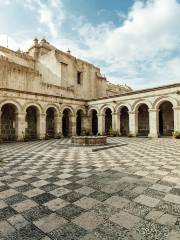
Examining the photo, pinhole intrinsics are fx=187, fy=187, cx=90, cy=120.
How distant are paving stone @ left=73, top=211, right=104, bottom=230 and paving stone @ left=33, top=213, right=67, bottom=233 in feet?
0.73

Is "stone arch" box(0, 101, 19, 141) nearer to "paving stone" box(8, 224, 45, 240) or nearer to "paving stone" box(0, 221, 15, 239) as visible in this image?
"paving stone" box(0, 221, 15, 239)

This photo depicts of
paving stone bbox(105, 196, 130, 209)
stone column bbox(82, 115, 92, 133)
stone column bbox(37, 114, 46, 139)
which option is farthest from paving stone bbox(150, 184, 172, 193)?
stone column bbox(82, 115, 92, 133)

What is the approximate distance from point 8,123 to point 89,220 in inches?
724

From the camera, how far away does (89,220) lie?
108 inches

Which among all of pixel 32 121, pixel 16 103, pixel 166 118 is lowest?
pixel 32 121

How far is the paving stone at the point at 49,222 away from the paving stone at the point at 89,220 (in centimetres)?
22

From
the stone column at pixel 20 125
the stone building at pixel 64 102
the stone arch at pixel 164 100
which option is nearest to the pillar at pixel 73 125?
the stone building at pixel 64 102

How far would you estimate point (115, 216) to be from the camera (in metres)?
2.85

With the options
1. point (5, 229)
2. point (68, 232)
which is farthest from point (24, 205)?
point (68, 232)

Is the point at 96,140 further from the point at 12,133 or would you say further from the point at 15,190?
the point at 12,133

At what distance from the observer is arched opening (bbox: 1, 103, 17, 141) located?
18.7m

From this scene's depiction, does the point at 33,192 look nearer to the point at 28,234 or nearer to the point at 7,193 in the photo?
the point at 7,193

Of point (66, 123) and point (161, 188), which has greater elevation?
point (66, 123)

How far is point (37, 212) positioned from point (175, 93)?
56.9ft
